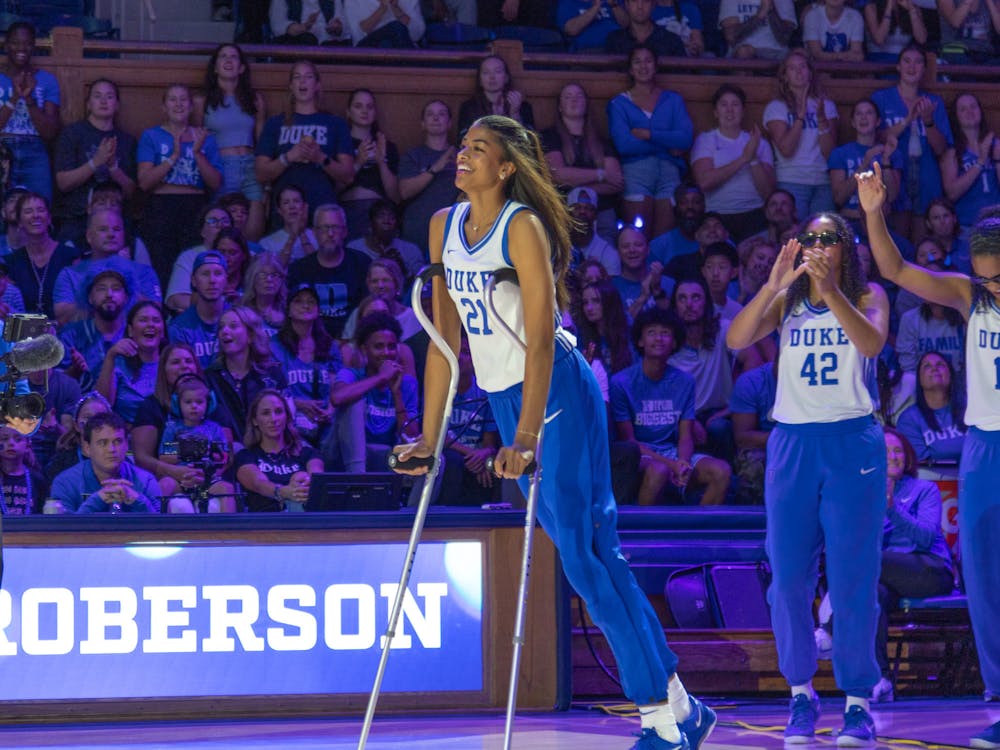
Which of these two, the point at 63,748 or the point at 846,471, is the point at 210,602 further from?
the point at 846,471

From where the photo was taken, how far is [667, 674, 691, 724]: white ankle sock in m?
4.52

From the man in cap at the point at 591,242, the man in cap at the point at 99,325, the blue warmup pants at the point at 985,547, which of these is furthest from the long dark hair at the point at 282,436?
the blue warmup pants at the point at 985,547

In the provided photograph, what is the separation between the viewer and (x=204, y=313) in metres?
8.43

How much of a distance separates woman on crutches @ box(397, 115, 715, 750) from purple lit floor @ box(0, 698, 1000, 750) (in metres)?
0.83

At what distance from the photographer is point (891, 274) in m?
5.38

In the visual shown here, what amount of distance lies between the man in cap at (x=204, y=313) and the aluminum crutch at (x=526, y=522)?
436cm

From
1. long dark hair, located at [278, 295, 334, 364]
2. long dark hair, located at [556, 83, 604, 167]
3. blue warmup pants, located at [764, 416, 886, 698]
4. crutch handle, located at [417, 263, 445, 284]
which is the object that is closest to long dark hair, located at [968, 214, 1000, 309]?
blue warmup pants, located at [764, 416, 886, 698]

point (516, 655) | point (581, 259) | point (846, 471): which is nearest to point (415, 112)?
A: point (581, 259)

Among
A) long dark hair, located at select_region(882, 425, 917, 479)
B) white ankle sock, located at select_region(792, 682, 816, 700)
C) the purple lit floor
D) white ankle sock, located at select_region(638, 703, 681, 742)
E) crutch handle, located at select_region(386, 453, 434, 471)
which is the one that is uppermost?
crutch handle, located at select_region(386, 453, 434, 471)

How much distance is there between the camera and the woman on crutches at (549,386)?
4.36 metres

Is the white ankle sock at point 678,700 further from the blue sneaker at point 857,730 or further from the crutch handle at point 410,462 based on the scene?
the crutch handle at point 410,462

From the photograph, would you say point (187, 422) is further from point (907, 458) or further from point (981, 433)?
point (981, 433)

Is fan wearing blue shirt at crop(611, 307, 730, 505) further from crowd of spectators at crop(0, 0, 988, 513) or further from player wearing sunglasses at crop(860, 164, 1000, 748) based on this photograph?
player wearing sunglasses at crop(860, 164, 1000, 748)

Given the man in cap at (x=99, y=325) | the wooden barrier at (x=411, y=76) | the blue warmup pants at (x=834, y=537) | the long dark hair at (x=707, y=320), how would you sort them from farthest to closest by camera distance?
1. the wooden barrier at (x=411, y=76)
2. the long dark hair at (x=707, y=320)
3. the man in cap at (x=99, y=325)
4. the blue warmup pants at (x=834, y=537)
